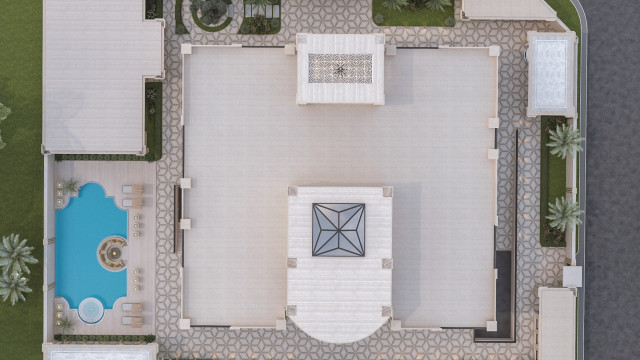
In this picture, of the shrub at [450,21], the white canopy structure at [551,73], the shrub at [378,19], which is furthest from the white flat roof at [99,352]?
the white canopy structure at [551,73]

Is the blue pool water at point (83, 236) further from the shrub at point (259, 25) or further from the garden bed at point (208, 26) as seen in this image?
the shrub at point (259, 25)

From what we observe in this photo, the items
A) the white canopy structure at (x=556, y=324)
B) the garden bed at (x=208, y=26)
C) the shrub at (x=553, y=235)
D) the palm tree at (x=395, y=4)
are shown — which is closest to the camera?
the white canopy structure at (x=556, y=324)

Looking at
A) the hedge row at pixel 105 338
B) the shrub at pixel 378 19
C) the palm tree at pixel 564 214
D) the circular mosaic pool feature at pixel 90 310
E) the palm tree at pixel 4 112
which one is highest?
the shrub at pixel 378 19

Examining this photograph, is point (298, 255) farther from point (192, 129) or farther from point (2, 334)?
point (2, 334)

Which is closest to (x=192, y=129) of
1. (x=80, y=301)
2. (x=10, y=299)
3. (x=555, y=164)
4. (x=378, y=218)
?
(x=378, y=218)

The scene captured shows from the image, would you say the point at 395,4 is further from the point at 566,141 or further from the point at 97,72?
the point at 97,72

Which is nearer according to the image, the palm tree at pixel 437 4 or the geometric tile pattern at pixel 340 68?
the geometric tile pattern at pixel 340 68

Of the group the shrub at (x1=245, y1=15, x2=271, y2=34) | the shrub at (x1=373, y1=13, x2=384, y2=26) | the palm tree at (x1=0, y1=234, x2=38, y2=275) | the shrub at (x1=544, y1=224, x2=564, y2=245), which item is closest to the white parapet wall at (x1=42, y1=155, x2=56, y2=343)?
the palm tree at (x1=0, y1=234, x2=38, y2=275)
